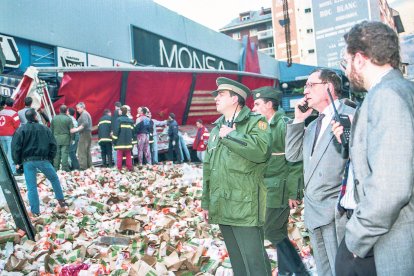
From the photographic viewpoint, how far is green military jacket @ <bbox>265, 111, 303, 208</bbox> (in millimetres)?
4461

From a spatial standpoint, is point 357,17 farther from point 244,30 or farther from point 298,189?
point 298,189

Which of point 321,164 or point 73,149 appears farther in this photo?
point 73,149

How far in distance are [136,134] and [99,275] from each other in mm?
9569

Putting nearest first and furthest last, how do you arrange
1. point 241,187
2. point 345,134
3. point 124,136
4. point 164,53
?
point 345,134 → point 241,187 → point 124,136 → point 164,53

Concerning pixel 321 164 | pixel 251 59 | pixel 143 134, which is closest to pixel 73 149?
pixel 143 134

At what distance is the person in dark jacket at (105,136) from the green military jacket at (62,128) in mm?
1326

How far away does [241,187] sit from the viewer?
11.5 feet

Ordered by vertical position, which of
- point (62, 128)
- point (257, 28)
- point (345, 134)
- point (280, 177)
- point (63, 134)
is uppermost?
point (257, 28)

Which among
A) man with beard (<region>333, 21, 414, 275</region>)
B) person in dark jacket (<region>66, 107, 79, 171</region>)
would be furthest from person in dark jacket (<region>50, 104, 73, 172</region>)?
man with beard (<region>333, 21, 414, 275</region>)

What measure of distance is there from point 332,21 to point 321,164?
56915 mm

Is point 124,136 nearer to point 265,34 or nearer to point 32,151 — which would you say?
point 32,151

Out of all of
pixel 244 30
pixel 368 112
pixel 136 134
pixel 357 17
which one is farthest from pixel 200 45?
pixel 244 30

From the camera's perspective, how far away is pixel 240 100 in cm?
384

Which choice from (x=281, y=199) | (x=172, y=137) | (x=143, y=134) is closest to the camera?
(x=281, y=199)
